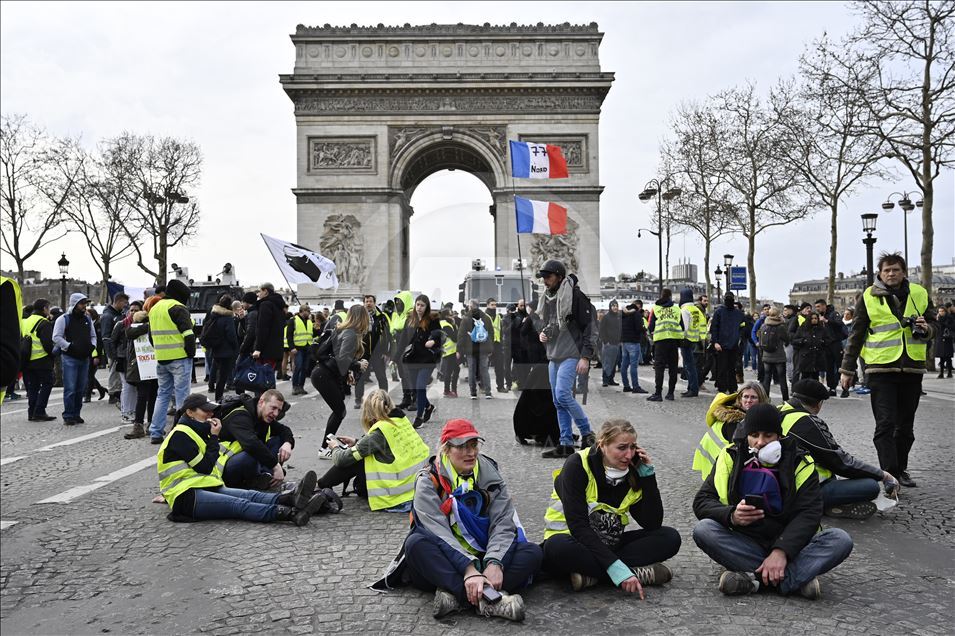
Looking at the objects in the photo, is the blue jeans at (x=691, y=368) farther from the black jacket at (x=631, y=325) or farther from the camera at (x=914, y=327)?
the camera at (x=914, y=327)

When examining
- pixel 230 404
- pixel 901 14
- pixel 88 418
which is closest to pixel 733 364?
pixel 230 404

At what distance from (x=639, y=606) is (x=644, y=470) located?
674 millimetres

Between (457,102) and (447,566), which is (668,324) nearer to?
(447,566)

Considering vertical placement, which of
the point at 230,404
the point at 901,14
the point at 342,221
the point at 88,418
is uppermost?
the point at 901,14

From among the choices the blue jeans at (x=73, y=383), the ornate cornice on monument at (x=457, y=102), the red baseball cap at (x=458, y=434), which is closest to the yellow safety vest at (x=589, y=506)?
the red baseball cap at (x=458, y=434)

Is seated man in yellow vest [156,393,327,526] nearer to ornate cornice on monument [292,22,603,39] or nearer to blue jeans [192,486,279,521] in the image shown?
blue jeans [192,486,279,521]

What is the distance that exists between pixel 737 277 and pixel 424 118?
1519 cm

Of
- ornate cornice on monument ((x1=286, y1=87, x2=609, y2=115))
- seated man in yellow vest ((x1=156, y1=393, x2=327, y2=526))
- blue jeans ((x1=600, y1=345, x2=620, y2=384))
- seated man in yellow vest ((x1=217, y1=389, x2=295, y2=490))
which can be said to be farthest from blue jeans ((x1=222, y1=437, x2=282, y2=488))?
ornate cornice on monument ((x1=286, y1=87, x2=609, y2=115))

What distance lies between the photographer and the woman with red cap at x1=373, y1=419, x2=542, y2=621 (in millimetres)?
3848

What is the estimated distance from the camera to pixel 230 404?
6293 millimetres

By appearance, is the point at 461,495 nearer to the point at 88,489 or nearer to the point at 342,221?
the point at 88,489

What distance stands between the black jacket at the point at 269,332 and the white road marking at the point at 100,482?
2.26m

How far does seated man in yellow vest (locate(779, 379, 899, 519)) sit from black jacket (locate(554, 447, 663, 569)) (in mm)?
1421

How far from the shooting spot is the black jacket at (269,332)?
33.6 feet
